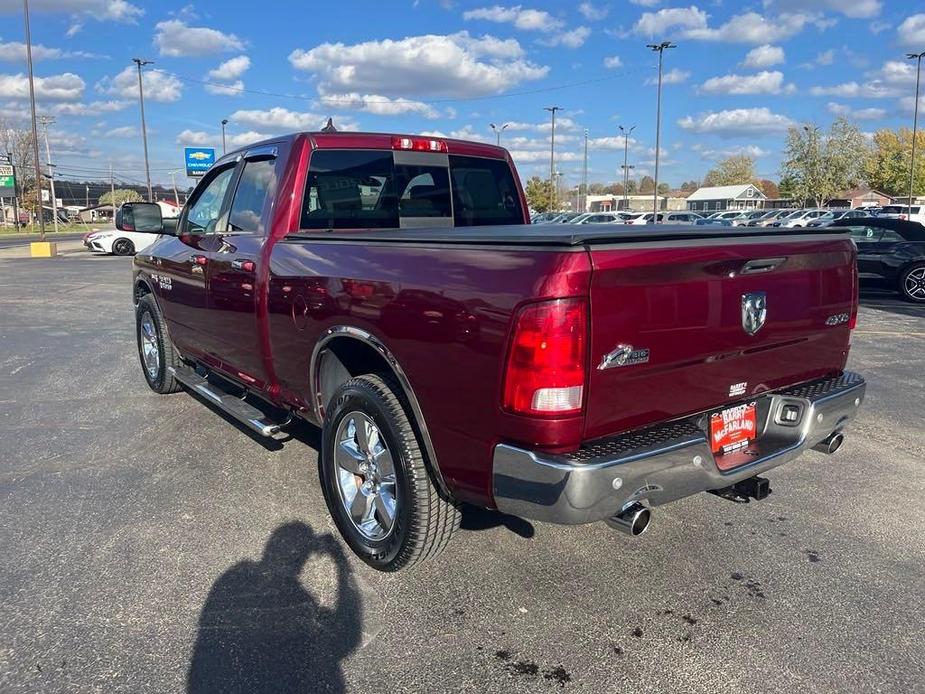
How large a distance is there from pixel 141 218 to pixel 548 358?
4522 millimetres

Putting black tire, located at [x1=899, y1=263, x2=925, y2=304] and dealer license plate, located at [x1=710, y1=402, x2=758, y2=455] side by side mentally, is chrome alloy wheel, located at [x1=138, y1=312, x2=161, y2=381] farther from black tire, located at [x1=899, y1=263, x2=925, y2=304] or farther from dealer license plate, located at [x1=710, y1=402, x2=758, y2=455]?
black tire, located at [x1=899, y1=263, x2=925, y2=304]

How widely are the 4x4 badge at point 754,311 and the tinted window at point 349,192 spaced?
234 centimetres

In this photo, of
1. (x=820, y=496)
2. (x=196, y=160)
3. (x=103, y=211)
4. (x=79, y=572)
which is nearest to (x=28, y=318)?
(x=79, y=572)

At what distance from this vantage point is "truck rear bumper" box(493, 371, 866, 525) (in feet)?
8.20

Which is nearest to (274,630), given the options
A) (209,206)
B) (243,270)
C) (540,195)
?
(243,270)

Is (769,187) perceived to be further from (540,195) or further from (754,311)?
(754,311)

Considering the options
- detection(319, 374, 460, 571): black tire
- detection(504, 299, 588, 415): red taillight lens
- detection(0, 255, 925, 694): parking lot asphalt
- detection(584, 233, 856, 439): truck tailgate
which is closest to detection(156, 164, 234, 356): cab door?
detection(0, 255, 925, 694): parking lot asphalt

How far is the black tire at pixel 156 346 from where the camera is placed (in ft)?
19.8

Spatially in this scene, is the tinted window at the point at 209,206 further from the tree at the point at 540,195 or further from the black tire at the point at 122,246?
the tree at the point at 540,195

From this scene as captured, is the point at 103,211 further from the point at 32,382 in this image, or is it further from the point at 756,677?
the point at 756,677

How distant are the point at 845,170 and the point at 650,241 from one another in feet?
248

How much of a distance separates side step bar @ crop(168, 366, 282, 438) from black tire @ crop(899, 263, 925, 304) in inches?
512

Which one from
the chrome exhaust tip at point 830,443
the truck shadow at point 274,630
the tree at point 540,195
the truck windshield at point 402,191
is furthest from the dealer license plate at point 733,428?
the tree at point 540,195

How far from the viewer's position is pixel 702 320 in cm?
282
